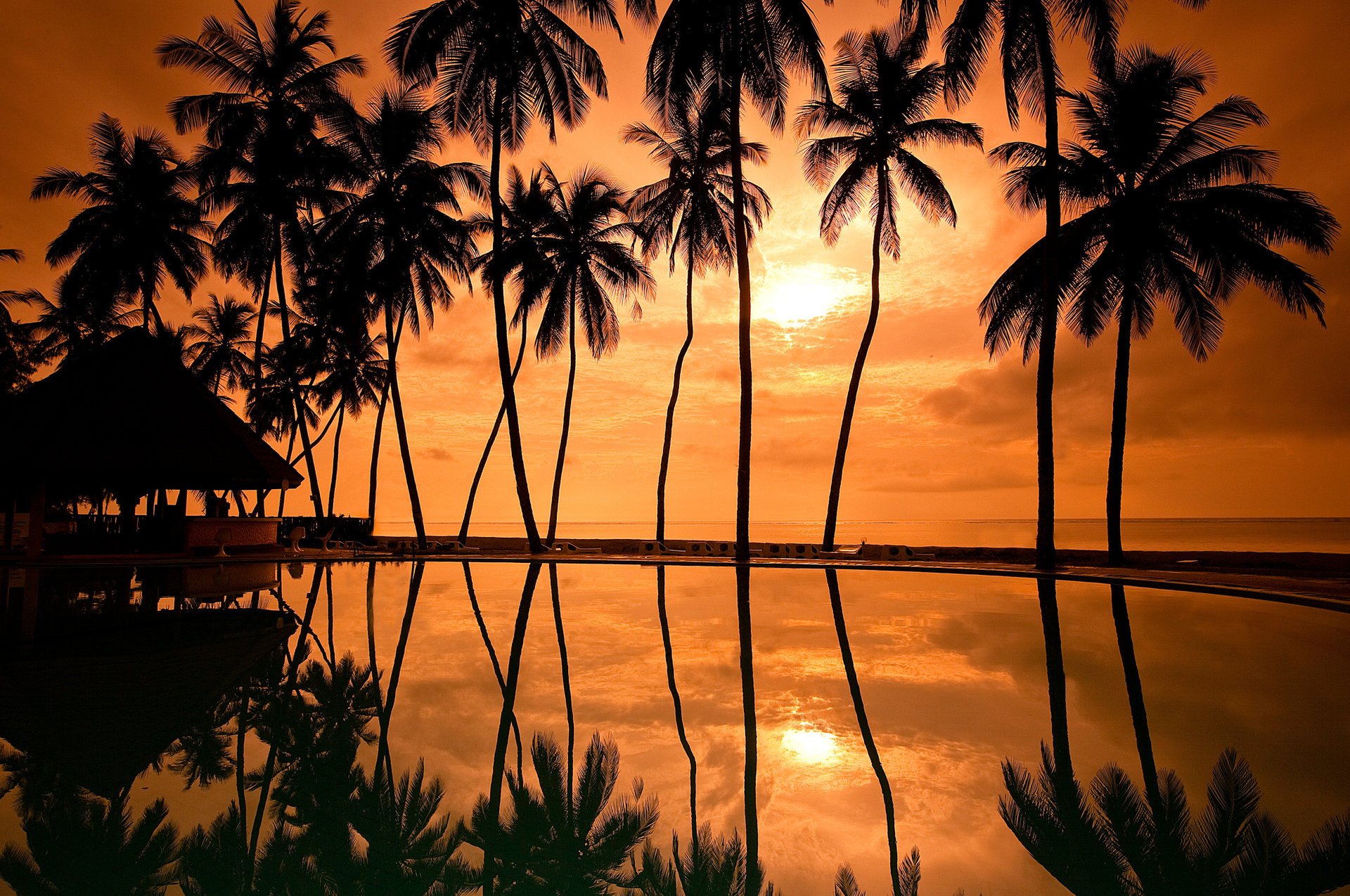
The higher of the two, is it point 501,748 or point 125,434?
point 125,434

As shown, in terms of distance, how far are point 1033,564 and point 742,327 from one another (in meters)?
10.7

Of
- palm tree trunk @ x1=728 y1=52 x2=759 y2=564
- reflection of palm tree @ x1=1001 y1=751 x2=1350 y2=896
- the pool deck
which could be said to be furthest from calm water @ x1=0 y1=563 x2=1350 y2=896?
palm tree trunk @ x1=728 y1=52 x2=759 y2=564

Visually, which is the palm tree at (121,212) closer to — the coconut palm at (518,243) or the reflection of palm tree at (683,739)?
the coconut palm at (518,243)

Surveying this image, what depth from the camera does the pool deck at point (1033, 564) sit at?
13406 mm

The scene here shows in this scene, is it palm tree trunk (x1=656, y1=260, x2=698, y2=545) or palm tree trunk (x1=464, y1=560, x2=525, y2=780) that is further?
palm tree trunk (x1=656, y1=260, x2=698, y2=545)

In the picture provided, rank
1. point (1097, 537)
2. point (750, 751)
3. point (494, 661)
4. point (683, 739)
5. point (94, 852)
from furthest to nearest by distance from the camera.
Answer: point (1097, 537), point (494, 661), point (683, 739), point (750, 751), point (94, 852)

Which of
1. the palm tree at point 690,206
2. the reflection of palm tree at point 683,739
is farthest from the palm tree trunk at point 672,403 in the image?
the reflection of palm tree at point 683,739

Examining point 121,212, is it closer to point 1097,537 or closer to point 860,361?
point 860,361

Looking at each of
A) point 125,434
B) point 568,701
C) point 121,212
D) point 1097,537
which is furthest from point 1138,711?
point 1097,537

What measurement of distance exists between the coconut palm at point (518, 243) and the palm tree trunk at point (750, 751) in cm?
2019

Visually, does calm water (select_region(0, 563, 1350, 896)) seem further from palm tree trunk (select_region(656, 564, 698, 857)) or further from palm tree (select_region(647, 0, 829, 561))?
palm tree (select_region(647, 0, 829, 561))

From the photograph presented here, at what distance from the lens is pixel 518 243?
92.5ft

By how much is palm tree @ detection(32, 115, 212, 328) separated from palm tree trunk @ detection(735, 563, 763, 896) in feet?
100

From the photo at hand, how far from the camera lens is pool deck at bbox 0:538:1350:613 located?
1341 centimetres
